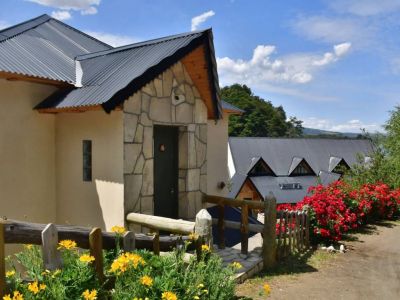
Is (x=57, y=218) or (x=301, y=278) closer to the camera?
(x=301, y=278)

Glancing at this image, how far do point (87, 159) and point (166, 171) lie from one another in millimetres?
1753

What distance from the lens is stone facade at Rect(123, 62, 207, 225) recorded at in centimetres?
714

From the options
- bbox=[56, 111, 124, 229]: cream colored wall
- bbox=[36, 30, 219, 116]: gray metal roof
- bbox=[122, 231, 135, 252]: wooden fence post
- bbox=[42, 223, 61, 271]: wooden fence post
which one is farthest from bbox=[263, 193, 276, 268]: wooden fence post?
bbox=[42, 223, 61, 271]: wooden fence post

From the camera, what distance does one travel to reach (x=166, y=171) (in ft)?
27.6

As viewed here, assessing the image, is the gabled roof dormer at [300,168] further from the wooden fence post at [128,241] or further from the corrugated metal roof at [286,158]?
the wooden fence post at [128,241]

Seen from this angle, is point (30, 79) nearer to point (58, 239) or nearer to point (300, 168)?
point (58, 239)

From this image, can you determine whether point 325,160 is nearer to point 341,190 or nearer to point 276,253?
point 341,190

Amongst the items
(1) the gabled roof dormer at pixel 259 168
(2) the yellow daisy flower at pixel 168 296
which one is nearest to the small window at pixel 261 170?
(1) the gabled roof dormer at pixel 259 168

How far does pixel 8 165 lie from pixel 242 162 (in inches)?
1204

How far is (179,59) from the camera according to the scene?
7.67 meters

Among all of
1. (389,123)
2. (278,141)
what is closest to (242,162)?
(278,141)

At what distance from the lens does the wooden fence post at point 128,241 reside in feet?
13.9

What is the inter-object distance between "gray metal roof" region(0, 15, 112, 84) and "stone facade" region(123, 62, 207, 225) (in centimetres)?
202

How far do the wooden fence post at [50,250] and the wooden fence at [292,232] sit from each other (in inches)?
224
